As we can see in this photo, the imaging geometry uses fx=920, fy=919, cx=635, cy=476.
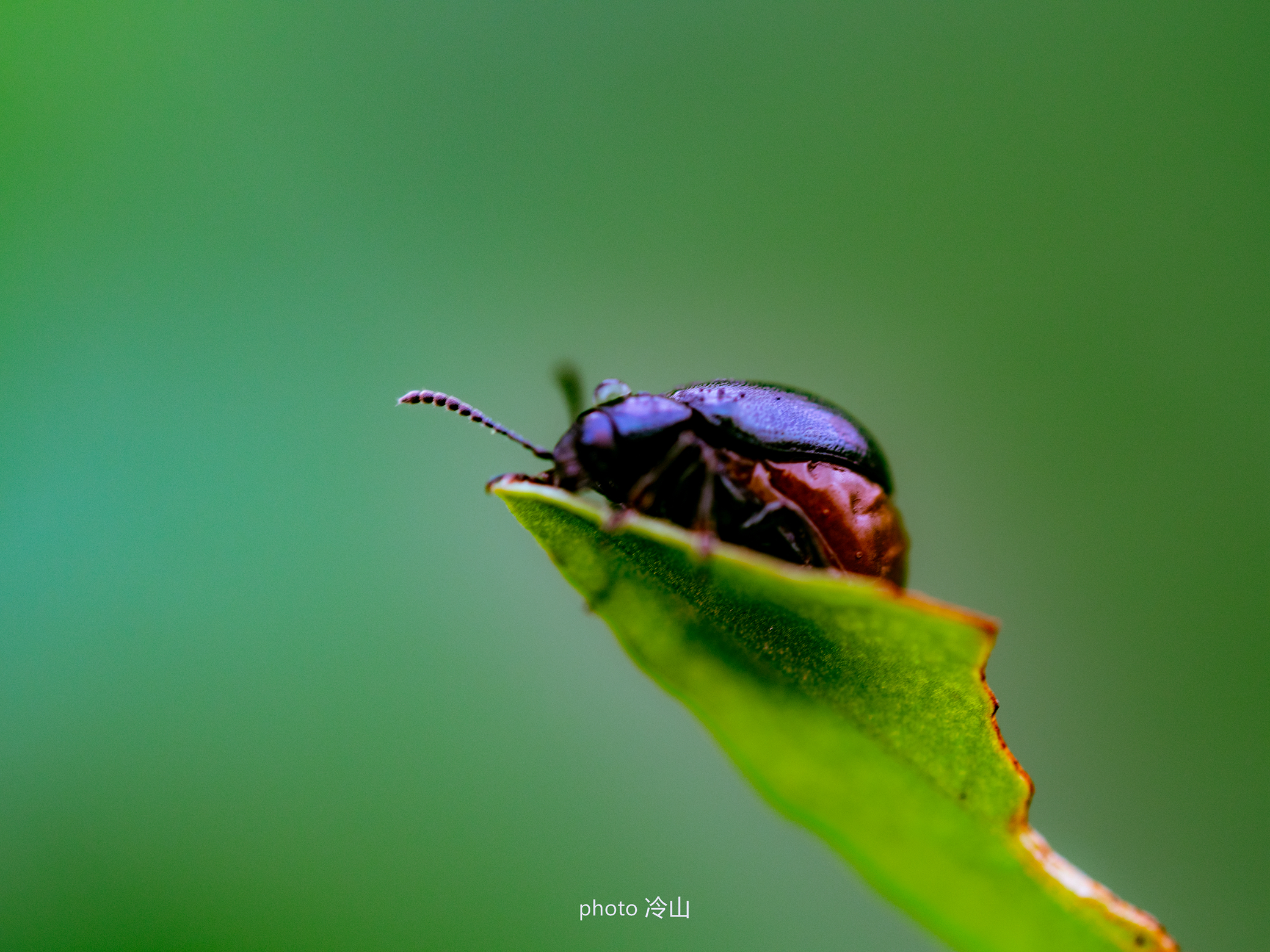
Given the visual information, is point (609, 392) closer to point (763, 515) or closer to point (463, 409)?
point (463, 409)

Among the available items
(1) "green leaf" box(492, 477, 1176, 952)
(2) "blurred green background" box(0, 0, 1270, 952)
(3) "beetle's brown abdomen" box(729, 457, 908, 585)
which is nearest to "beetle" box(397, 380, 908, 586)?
(3) "beetle's brown abdomen" box(729, 457, 908, 585)

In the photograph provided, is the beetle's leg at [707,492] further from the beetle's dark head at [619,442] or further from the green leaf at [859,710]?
the green leaf at [859,710]

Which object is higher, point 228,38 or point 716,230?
point 716,230

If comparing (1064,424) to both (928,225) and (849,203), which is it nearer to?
(928,225)

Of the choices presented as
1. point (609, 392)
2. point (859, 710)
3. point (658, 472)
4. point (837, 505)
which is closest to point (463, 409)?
point (609, 392)

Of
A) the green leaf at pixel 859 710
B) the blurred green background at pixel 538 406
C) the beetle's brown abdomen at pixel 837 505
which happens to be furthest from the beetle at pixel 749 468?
the blurred green background at pixel 538 406

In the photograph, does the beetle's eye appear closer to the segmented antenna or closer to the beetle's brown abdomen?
the segmented antenna

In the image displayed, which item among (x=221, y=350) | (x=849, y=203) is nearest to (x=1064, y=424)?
(x=849, y=203)
